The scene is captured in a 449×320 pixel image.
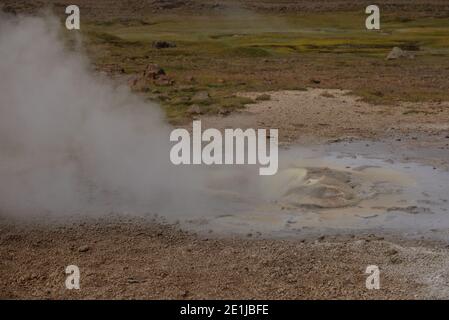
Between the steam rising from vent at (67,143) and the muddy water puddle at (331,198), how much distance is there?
833mm

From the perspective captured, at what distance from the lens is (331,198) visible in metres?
10.5

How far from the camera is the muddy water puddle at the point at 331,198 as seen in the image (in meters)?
9.55

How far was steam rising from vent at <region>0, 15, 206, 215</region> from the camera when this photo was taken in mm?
10625

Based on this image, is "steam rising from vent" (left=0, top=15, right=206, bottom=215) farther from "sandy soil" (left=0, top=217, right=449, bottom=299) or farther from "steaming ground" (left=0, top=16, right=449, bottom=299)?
"sandy soil" (left=0, top=217, right=449, bottom=299)

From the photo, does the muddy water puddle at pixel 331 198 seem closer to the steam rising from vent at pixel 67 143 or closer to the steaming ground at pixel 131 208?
the steaming ground at pixel 131 208

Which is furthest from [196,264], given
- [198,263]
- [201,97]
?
[201,97]

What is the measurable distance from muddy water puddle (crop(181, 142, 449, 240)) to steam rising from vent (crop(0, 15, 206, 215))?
83 centimetres

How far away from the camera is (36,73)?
13.5m

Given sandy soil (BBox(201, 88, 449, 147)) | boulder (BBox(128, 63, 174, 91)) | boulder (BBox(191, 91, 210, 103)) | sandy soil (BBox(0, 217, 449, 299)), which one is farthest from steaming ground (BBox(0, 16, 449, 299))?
boulder (BBox(128, 63, 174, 91))

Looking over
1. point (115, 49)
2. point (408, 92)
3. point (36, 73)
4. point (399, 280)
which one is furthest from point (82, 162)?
point (115, 49)

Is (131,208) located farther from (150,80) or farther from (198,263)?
(150,80)

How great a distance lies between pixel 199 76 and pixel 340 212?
1963 centimetres

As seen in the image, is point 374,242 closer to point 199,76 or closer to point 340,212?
point 340,212

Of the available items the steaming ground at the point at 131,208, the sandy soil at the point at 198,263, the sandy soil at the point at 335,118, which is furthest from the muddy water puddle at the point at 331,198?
the sandy soil at the point at 335,118
